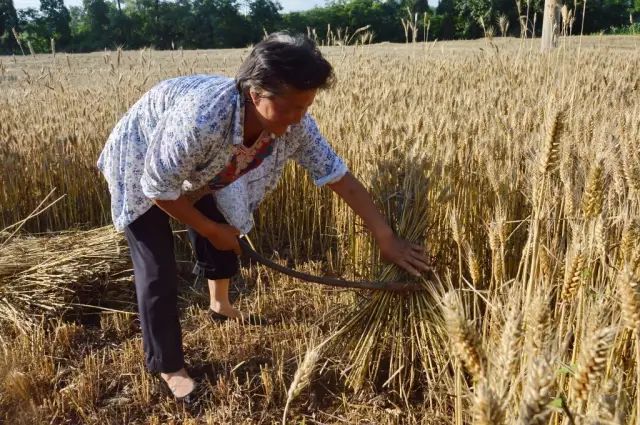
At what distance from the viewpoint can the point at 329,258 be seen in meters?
2.81

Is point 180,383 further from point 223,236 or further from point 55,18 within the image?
point 55,18

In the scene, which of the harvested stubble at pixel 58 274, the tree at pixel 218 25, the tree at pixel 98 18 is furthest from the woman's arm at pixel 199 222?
the tree at pixel 98 18

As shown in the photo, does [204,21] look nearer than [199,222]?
No

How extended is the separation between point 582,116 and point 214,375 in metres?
1.82

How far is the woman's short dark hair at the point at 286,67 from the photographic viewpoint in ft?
4.95

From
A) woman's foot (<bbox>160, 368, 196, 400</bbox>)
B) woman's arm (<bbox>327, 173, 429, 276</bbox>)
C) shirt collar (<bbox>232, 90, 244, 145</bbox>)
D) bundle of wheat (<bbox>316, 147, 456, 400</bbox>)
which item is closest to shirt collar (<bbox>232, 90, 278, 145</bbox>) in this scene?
shirt collar (<bbox>232, 90, 244, 145</bbox>)

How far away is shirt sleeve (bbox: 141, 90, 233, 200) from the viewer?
1.62 meters

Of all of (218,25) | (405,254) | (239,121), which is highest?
(218,25)

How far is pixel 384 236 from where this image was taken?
181 cm

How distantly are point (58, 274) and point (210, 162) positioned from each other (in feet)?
4.13

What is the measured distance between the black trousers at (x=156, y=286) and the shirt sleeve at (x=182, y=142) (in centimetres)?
26

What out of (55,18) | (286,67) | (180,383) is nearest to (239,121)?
(286,67)

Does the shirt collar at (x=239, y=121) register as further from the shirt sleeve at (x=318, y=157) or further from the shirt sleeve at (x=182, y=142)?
the shirt sleeve at (x=318, y=157)

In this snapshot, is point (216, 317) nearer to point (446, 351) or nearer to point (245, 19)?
point (446, 351)
